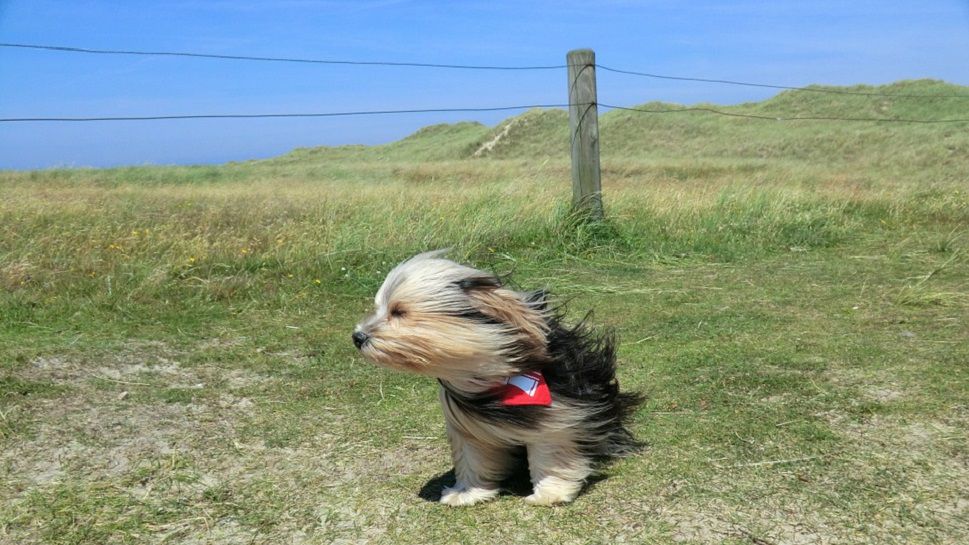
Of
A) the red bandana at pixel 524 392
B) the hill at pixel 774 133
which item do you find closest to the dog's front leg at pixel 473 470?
the red bandana at pixel 524 392

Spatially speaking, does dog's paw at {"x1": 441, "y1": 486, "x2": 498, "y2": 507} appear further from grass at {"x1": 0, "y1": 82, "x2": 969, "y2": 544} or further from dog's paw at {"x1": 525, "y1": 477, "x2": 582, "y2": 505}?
dog's paw at {"x1": 525, "y1": 477, "x2": 582, "y2": 505}

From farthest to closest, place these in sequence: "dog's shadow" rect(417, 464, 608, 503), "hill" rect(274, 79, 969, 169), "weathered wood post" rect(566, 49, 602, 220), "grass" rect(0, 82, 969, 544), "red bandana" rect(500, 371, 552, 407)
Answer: "hill" rect(274, 79, 969, 169) → "weathered wood post" rect(566, 49, 602, 220) → "dog's shadow" rect(417, 464, 608, 503) → "grass" rect(0, 82, 969, 544) → "red bandana" rect(500, 371, 552, 407)

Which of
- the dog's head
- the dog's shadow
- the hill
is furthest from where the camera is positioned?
the hill

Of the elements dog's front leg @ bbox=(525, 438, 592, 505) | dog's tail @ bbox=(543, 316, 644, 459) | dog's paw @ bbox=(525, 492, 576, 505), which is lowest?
dog's paw @ bbox=(525, 492, 576, 505)

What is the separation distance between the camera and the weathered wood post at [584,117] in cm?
823

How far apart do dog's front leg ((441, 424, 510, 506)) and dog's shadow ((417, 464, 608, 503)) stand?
107 mm

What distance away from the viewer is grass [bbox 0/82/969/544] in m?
3.00

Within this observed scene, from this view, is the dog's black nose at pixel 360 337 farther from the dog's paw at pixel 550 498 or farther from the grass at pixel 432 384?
the dog's paw at pixel 550 498

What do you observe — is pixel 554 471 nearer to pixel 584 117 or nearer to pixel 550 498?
pixel 550 498

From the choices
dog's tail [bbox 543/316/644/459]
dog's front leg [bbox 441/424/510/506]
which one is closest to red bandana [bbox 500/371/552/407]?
dog's tail [bbox 543/316/644/459]

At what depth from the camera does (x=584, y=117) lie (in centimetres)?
827

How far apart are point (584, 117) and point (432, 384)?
4.45 meters

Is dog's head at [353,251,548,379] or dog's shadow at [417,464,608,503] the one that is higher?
dog's head at [353,251,548,379]

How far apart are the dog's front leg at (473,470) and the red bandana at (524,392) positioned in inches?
11.4
